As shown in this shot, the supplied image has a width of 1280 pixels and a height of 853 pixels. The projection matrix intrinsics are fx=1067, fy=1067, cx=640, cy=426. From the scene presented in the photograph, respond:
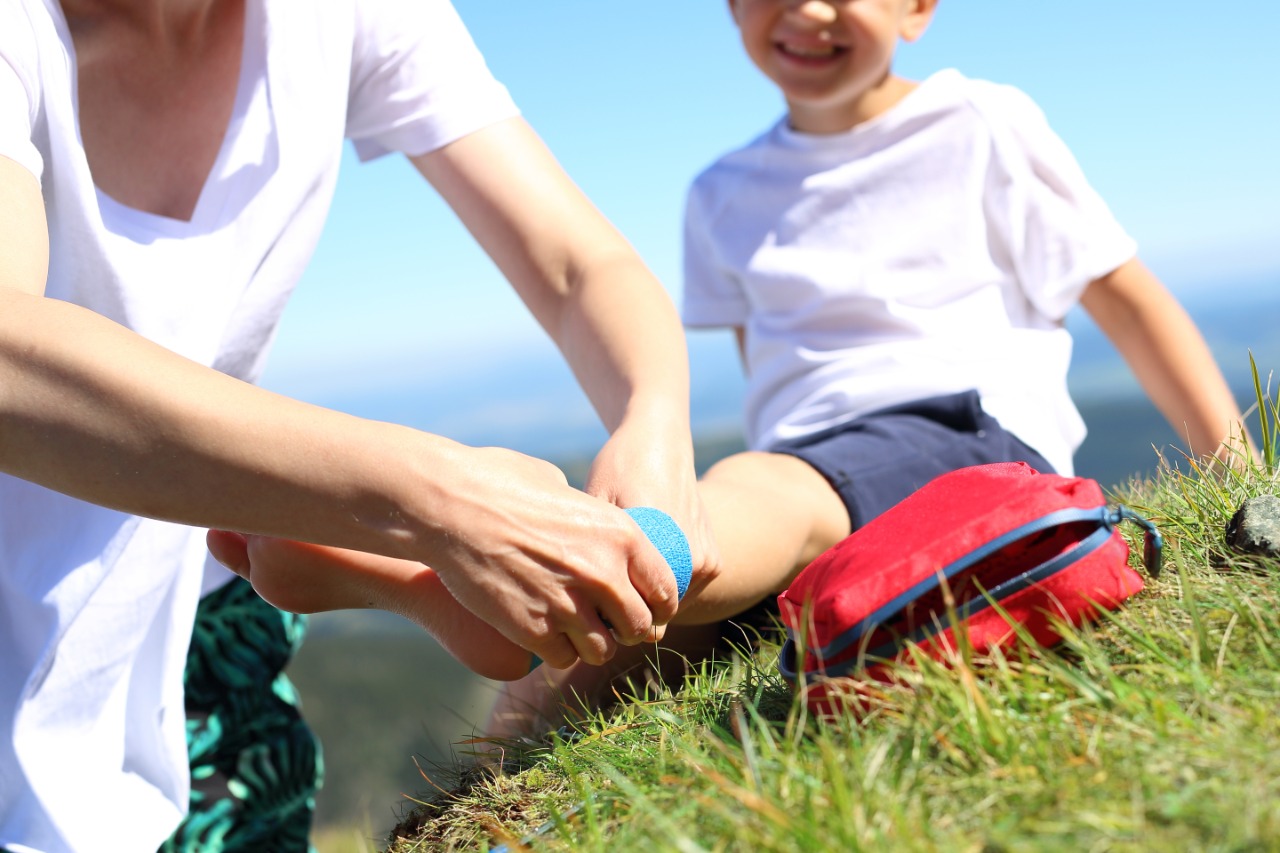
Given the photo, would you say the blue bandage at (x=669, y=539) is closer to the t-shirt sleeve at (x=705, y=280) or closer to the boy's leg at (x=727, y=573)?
the boy's leg at (x=727, y=573)

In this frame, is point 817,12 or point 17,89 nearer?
point 17,89

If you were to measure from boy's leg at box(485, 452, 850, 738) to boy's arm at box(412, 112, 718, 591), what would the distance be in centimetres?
18

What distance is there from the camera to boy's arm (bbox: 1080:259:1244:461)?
109 inches

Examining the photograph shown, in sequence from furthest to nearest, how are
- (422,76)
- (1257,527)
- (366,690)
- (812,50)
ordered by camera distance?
(366,690) → (812,50) → (422,76) → (1257,527)

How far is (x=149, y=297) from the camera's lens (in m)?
2.02

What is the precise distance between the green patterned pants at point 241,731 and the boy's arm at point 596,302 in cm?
100

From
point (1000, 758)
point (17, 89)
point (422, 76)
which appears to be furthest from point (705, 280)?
point (1000, 758)

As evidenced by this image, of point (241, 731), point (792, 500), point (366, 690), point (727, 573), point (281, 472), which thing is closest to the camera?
point (281, 472)

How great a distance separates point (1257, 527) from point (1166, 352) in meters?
1.46

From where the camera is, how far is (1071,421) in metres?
2.81

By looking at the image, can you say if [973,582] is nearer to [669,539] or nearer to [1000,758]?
[1000,758]

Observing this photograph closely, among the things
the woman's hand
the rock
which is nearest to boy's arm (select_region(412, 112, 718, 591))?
the woman's hand

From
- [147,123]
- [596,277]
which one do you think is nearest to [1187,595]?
[596,277]

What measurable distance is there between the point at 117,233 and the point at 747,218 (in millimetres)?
1860
